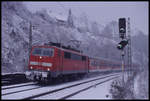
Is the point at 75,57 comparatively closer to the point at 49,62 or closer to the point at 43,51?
the point at 43,51

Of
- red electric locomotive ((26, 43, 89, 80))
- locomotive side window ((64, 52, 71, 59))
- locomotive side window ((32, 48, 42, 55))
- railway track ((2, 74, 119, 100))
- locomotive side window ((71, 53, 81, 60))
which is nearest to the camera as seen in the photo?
railway track ((2, 74, 119, 100))

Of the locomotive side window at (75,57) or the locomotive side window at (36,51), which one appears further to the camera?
the locomotive side window at (75,57)

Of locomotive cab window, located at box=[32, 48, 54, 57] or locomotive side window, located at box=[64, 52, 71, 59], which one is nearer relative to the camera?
locomotive cab window, located at box=[32, 48, 54, 57]

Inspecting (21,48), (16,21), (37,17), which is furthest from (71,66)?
(37,17)

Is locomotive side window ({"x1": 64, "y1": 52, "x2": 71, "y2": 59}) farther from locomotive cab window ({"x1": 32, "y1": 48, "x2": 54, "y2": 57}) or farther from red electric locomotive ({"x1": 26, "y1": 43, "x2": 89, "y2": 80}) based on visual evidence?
locomotive cab window ({"x1": 32, "y1": 48, "x2": 54, "y2": 57})

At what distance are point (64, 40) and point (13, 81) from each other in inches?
1436

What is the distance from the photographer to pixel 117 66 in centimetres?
4766

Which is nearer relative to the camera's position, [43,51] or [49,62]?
[49,62]

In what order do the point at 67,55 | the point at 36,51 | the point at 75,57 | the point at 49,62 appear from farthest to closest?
1. the point at 75,57
2. the point at 67,55
3. the point at 36,51
4. the point at 49,62

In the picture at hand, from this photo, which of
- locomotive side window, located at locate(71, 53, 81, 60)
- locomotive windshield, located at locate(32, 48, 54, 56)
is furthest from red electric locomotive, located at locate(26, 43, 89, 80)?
locomotive side window, located at locate(71, 53, 81, 60)

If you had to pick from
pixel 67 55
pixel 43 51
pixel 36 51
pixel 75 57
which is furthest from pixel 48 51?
pixel 75 57

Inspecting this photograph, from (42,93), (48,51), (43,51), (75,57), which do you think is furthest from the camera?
(75,57)

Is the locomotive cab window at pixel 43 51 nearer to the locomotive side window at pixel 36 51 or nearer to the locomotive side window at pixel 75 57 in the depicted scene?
the locomotive side window at pixel 36 51

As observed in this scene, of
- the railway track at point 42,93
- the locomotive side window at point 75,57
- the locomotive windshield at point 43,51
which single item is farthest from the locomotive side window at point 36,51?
the locomotive side window at point 75,57
